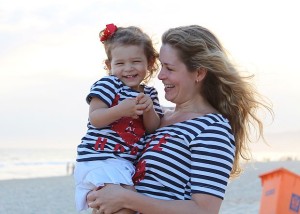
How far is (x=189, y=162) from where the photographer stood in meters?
3.33

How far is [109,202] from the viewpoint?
3.23 metres

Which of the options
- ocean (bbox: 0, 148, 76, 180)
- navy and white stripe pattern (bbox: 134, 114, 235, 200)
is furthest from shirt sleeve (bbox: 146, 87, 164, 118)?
ocean (bbox: 0, 148, 76, 180)

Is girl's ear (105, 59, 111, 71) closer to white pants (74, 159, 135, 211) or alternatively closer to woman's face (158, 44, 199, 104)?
woman's face (158, 44, 199, 104)

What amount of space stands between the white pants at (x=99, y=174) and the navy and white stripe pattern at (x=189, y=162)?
0.07 m

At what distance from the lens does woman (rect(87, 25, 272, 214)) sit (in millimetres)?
3227

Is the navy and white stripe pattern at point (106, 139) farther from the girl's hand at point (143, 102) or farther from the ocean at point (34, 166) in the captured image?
the ocean at point (34, 166)

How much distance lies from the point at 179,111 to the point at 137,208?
66cm

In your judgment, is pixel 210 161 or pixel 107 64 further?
pixel 107 64

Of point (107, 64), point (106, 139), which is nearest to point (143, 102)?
point (106, 139)

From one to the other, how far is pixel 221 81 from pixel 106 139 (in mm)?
645

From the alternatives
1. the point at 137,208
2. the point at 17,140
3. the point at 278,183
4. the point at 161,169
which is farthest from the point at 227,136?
the point at 17,140

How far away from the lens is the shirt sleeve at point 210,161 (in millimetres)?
3230

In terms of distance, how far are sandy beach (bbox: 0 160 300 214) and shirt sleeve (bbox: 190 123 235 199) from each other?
1053cm

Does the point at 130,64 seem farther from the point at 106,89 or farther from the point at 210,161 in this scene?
the point at 210,161
